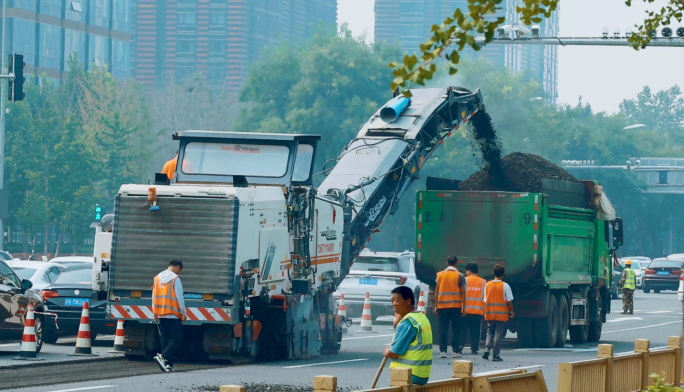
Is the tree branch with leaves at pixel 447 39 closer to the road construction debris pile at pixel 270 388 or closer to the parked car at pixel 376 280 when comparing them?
the road construction debris pile at pixel 270 388

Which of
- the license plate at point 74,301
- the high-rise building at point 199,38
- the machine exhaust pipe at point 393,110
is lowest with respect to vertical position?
the license plate at point 74,301

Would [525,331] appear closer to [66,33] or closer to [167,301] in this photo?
[167,301]

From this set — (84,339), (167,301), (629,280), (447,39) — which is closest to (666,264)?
(629,280)

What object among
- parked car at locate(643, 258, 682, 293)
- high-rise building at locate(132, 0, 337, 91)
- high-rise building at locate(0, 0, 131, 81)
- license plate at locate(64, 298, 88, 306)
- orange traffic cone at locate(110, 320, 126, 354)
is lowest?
parked car at locate(643, 258, 682, 293)

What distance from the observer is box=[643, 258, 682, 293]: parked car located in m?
55.9

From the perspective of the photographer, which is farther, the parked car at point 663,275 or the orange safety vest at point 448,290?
the parked car at point 663,275

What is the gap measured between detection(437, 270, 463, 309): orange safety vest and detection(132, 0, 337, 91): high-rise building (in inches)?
4778

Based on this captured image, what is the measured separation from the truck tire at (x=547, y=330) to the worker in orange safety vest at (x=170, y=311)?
313 inches

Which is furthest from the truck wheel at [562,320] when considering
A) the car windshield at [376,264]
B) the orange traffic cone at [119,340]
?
the orange traffic cone at [119,340]

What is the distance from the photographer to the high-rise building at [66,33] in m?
81.4

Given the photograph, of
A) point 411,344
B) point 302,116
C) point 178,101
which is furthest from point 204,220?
point 178,101

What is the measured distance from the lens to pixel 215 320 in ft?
55.1

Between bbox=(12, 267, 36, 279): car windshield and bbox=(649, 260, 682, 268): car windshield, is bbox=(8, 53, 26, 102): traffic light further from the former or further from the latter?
bbox=(649, 260, 682, 268): car windshield

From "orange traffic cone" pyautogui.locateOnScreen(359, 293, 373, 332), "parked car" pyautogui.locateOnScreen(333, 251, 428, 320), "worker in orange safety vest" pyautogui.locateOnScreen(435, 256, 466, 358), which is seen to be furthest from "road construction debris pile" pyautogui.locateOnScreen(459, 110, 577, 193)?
"parked car" pyautogui.locateOnScreen(333, 251, 428, 320)
